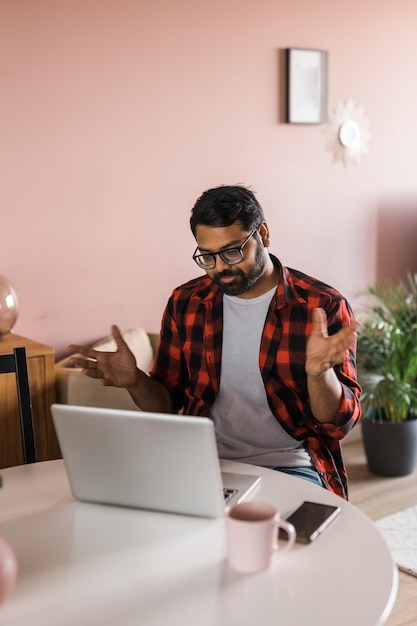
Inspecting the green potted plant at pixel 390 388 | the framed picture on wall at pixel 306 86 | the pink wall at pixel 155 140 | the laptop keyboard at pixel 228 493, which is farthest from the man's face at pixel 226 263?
the framed picture on wall at pixel 306 86

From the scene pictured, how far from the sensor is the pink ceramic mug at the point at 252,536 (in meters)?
1.25

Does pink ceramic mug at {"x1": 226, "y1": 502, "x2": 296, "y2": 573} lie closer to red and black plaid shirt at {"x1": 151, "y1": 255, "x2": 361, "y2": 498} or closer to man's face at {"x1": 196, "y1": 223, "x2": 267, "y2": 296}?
red and black plaid shirt at {"x1": 151, "y1": 255, "x2": 361, "y2": 498}

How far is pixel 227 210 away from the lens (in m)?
2.03

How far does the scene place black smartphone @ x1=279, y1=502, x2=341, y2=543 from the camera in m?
1.38

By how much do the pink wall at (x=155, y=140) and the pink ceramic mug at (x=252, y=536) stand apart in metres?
1.83

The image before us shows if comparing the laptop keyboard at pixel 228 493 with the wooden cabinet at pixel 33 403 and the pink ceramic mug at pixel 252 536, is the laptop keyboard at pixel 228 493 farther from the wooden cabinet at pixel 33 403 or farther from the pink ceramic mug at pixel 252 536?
the wooden cabinet at pixel 33 403

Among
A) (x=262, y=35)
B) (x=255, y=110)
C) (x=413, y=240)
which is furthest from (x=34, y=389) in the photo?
(x=413, y=240)

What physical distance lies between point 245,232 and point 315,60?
1894mm

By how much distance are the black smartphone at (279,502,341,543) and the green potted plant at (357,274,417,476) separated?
207 cm

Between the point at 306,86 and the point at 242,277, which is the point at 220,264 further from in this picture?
the point at 306,86

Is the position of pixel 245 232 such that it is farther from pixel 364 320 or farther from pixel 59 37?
pixel 364 320

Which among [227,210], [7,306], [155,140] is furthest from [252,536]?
[155,140]

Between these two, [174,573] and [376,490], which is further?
[376,490]

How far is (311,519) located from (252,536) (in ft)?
0.71
